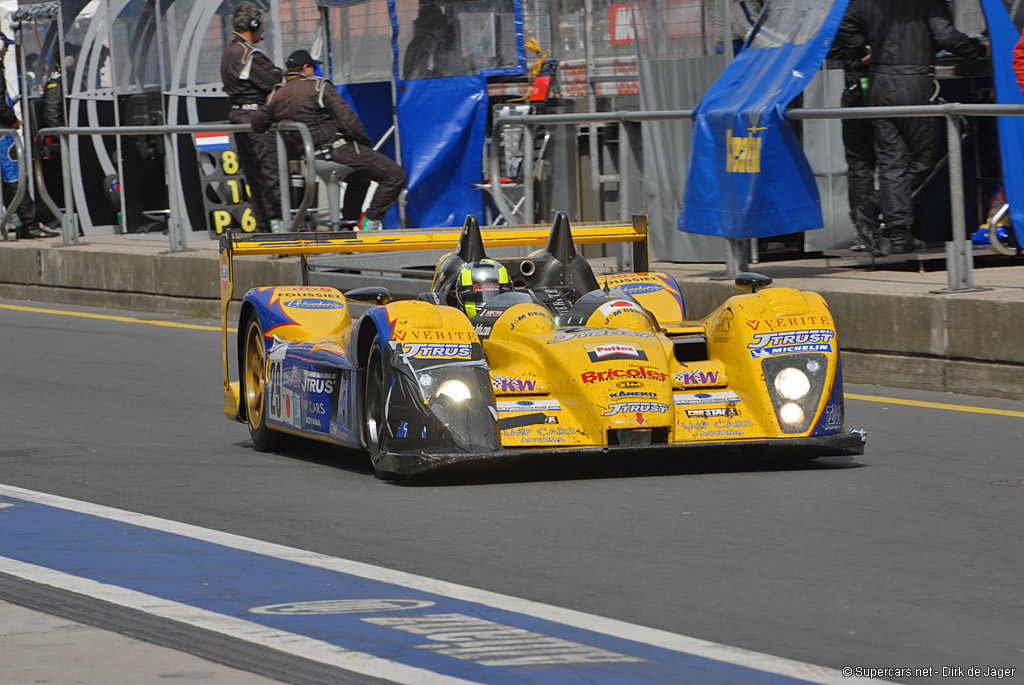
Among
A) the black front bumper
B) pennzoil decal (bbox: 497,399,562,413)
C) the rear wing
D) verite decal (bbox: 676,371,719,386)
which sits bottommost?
the black front bumper

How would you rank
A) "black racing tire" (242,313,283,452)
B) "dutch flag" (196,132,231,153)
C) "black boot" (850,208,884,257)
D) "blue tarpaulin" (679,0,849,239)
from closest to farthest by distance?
"black racing tire" (242,313,283,452), "blue tarpaulin" (679,0,849,239), "black boot" (850,208,884,257), "dutch flag" (196,132,231,153)

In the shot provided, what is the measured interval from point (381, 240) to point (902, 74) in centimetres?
470

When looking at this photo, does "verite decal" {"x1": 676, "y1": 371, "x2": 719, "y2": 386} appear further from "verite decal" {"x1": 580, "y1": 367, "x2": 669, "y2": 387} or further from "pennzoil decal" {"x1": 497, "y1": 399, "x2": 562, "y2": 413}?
"pennzoil decal" {"x1": 497, "y1": 399, "x2": 562, "y2": 413}

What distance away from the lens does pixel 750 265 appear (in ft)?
43.1

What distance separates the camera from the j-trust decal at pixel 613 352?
301 inches

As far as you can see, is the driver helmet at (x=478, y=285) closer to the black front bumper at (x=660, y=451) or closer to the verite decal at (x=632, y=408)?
the black front bumper at (x=660, y=451)

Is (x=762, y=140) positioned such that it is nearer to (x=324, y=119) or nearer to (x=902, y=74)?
(x=902, y=74)

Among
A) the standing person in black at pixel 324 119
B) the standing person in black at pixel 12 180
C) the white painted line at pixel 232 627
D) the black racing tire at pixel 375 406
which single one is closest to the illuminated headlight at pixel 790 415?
the black racing tire at pixel 375 406

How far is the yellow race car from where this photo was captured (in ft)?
24.7

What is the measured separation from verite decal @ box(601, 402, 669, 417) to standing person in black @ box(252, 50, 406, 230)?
8541 millimetres

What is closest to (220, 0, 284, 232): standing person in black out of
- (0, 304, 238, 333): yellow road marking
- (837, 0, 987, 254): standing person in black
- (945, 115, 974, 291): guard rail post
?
(0, 304, 238, 333): yellow road marking

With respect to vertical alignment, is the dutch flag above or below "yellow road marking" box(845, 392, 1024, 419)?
above

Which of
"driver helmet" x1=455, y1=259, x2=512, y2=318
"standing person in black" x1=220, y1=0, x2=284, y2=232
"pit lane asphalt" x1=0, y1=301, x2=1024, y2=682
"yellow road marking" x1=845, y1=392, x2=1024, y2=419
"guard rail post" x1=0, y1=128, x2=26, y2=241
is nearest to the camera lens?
"pit lane asphalt" x1=0, y1=301, x2=1024, y2=682

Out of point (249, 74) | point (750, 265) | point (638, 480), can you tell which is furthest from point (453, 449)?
point (249, 74)
